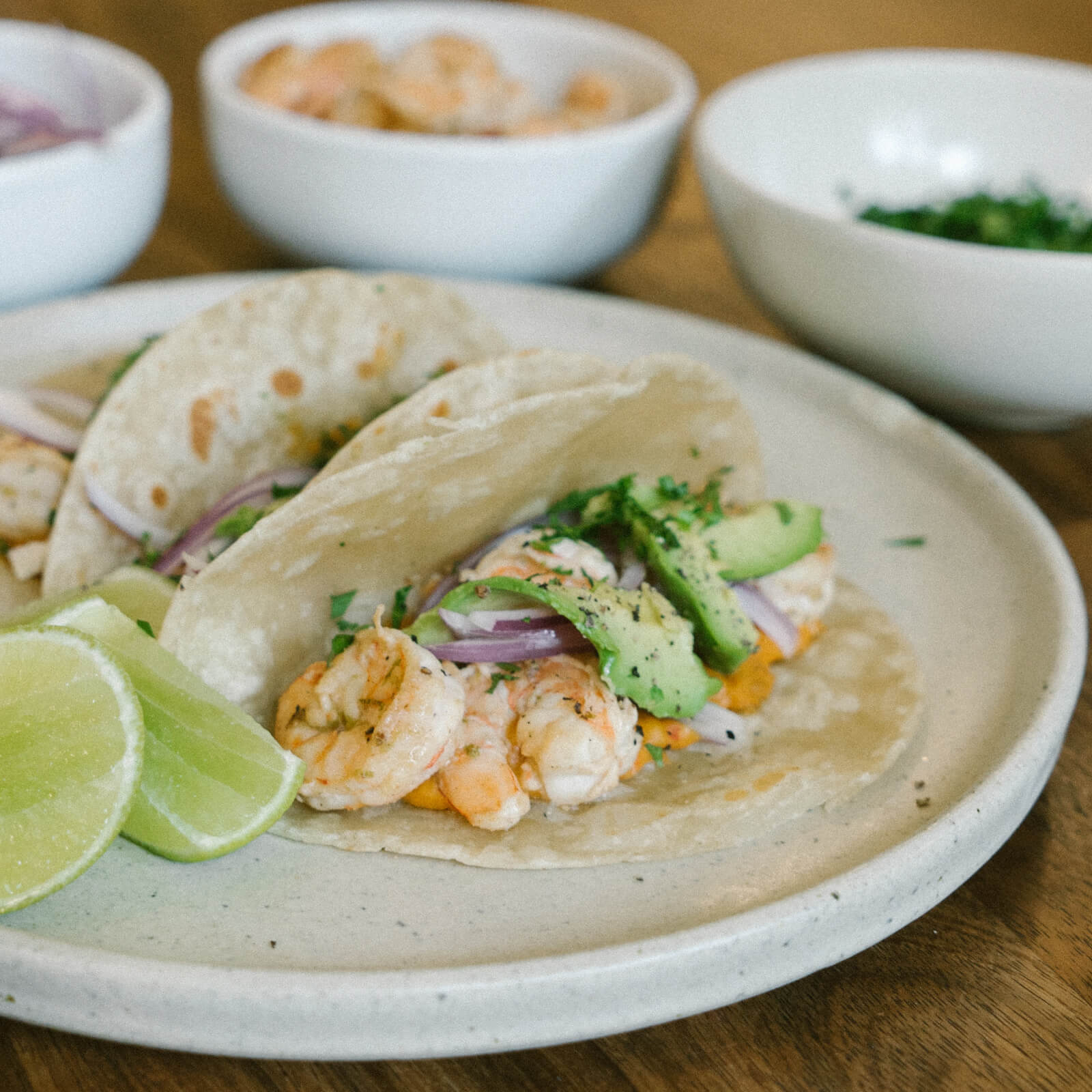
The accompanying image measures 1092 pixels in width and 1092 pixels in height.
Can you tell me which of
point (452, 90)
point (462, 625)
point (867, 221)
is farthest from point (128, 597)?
point (867, 221)

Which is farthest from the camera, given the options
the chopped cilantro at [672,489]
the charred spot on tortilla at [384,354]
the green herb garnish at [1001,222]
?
the green herb garnish at [1001,222]

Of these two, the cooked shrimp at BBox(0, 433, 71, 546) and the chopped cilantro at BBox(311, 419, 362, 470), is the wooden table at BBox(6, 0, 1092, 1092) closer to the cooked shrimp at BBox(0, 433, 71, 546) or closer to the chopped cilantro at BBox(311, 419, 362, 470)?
the cooked shrimp at BBox(0, 433, 71, 546)

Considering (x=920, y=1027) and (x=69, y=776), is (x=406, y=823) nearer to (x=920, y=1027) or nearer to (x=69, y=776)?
(x=69, y=776)

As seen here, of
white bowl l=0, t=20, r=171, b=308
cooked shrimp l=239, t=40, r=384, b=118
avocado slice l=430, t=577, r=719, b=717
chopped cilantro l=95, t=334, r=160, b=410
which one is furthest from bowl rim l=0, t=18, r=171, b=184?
avocado slice l=430, t=577, r=719, b=717

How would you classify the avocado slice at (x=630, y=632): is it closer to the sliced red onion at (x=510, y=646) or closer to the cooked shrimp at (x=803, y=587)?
the sliced red onion at (x=510, y=646)

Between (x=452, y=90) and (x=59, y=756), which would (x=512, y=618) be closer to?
(x=59, y=756)

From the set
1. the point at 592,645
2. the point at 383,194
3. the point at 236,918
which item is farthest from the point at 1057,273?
the point at 236,918

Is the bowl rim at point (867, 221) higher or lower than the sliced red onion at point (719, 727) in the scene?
higher

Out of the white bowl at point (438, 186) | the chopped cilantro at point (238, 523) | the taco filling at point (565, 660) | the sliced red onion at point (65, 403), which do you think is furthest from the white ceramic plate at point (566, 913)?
the white bowl at point (438, 186)
